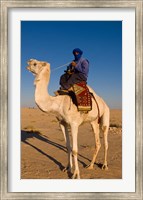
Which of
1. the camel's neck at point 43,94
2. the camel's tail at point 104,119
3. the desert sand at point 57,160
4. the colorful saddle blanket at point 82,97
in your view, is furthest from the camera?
the camel's tail at point 104,119

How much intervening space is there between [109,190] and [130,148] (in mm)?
848

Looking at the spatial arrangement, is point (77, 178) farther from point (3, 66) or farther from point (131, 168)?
point (3, 66)

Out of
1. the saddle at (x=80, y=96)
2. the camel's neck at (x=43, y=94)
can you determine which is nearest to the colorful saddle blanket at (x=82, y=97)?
the saddle at (x=80, y=96)

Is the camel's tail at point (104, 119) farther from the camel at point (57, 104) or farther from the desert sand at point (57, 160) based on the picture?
the desert sand at point (57, 160)

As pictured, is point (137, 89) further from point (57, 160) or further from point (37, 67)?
point (57, 160)

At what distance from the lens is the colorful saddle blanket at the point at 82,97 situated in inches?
251

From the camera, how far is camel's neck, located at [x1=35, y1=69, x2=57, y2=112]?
241 inches

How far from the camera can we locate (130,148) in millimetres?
5867

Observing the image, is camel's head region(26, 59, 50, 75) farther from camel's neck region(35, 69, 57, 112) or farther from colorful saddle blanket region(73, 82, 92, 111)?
colorful saddle blanket region(73, 82, 92, 111)

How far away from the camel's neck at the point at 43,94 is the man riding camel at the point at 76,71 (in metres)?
0.63

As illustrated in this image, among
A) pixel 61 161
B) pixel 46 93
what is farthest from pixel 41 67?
pixel 61 161

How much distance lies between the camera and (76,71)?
22.1 feet

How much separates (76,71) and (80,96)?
0.60 metres

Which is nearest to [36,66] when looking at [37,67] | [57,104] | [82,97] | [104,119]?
[37,67]
